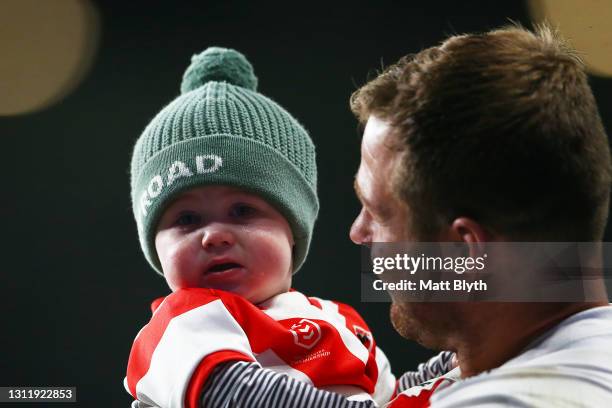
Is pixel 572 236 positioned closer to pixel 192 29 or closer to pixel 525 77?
pixel 525 77

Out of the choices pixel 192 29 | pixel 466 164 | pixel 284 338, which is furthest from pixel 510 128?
pixel 192 29

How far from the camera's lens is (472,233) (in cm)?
63

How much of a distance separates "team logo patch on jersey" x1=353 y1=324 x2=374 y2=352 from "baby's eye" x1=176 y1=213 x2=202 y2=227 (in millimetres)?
283

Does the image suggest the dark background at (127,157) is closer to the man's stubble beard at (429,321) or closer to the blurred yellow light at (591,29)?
the blurred yellow light at (591,29)

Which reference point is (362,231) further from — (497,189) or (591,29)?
(591,29)

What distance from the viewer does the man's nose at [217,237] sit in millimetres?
904

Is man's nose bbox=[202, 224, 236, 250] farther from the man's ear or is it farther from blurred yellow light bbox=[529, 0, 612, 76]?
blurred yellow light bbox=[529, 0, 612, 76]

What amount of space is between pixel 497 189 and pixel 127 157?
0.90 metres

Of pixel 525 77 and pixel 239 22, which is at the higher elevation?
pixel 239 22

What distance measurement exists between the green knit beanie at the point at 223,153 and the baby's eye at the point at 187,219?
0.09 feet

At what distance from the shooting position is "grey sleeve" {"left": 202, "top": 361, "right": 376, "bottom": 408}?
71cm

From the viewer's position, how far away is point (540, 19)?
1.18 meters

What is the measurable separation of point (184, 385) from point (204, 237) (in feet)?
0.77

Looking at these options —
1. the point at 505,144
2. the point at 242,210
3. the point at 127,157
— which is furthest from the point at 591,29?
the point at 127,157
